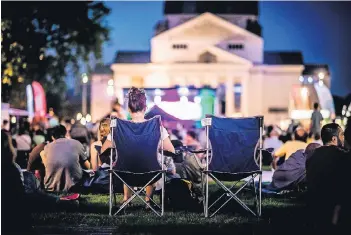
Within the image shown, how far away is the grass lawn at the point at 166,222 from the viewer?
6.61m

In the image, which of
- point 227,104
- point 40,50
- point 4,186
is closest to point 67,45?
point 40,50

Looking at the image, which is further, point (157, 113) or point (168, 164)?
point (157, 113)

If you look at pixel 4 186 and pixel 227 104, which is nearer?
pixel 4 186

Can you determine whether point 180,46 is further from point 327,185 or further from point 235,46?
point 327,185

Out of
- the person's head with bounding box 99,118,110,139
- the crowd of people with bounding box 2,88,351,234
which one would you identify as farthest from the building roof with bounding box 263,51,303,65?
the person's head with bounding box 99,118,110,139

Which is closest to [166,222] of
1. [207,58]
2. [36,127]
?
[36,127]

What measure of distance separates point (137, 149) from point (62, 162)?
7.83 feet

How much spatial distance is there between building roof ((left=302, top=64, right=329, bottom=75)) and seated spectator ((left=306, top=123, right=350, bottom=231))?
60193mm

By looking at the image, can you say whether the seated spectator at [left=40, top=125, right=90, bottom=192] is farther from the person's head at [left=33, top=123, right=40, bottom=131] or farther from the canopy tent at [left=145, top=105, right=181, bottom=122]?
the person's head at [left=33, top=123, right=40, bottom=131]

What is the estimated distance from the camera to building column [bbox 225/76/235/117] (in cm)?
5744

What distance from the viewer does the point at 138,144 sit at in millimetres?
7668

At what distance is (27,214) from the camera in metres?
5.17

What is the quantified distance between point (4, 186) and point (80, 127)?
11.2m

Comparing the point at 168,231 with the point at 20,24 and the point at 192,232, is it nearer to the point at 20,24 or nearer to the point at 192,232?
the point at 192,232
